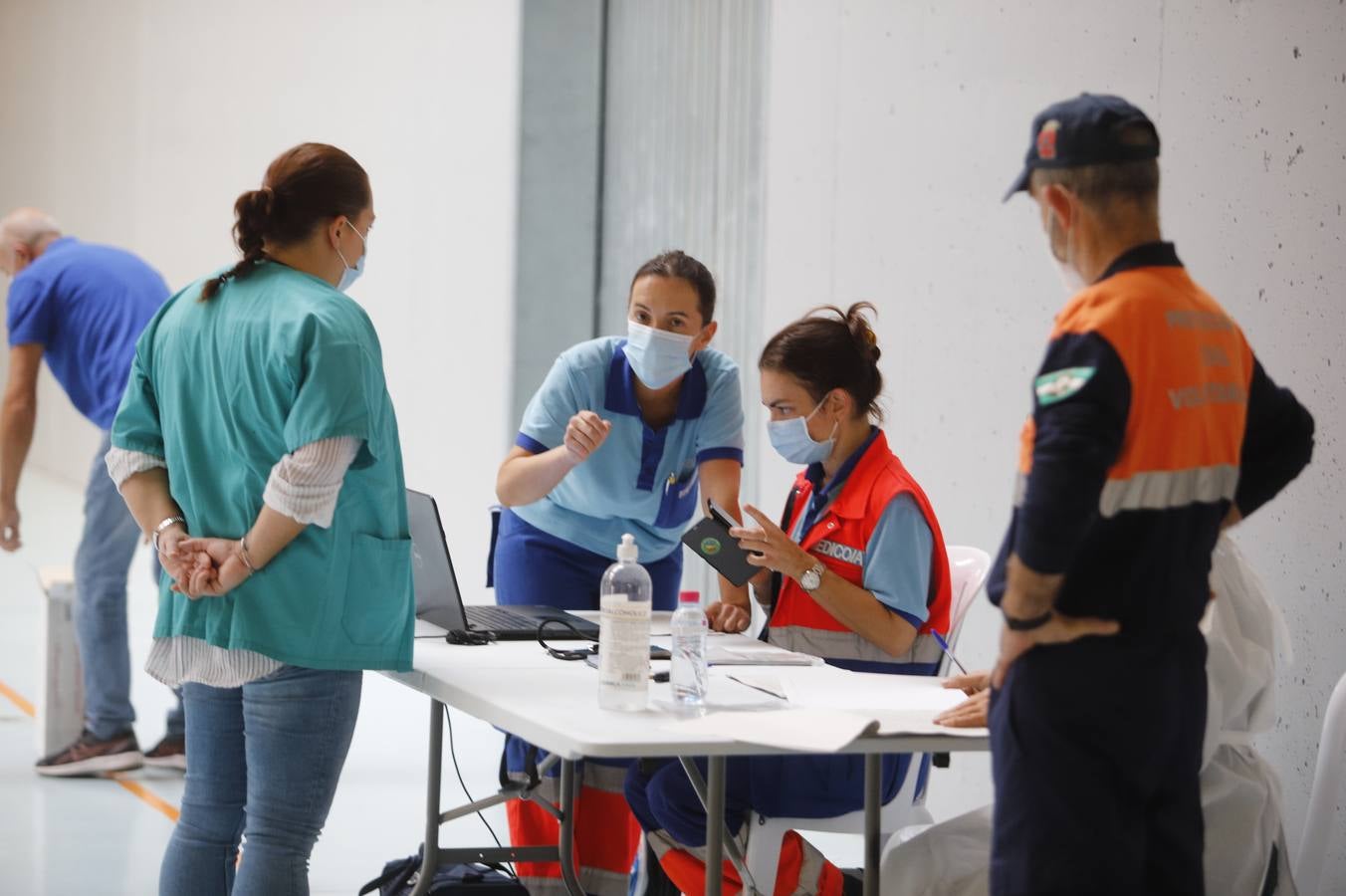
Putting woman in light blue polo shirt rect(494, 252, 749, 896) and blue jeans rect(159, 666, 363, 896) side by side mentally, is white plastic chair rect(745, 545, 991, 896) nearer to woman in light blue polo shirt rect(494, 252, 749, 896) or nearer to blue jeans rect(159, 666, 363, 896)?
woman in light blue polo shirt rect(494, 252, 749, 896)

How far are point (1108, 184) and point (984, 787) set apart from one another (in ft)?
8.09

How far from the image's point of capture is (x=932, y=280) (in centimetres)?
409

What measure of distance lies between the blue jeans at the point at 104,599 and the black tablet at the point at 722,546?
241cm

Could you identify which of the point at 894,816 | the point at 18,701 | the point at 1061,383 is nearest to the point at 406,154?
the point at 18,701

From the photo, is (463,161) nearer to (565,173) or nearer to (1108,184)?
(565,173)

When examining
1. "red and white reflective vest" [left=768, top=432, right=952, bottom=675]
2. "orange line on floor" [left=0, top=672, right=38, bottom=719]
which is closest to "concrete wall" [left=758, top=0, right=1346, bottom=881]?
"red and white reflective vest" [left=768, top=432, right=952, bottom=675]

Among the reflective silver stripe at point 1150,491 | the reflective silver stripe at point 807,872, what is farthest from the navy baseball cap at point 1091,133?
the reflective silver stripe at point 807,872

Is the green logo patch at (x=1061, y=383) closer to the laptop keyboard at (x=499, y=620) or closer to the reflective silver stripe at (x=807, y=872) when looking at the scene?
the reflective silver stripe at (x=807, y=872)

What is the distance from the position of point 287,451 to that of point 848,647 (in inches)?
41.4

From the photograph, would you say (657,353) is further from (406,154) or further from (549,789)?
(406,154)

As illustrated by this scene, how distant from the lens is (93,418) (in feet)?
14.9

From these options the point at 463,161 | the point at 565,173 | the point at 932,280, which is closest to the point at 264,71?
the point at 463,161

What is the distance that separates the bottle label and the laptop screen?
639 millimetres

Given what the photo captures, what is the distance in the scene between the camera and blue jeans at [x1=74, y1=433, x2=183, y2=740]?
14.6 feet
